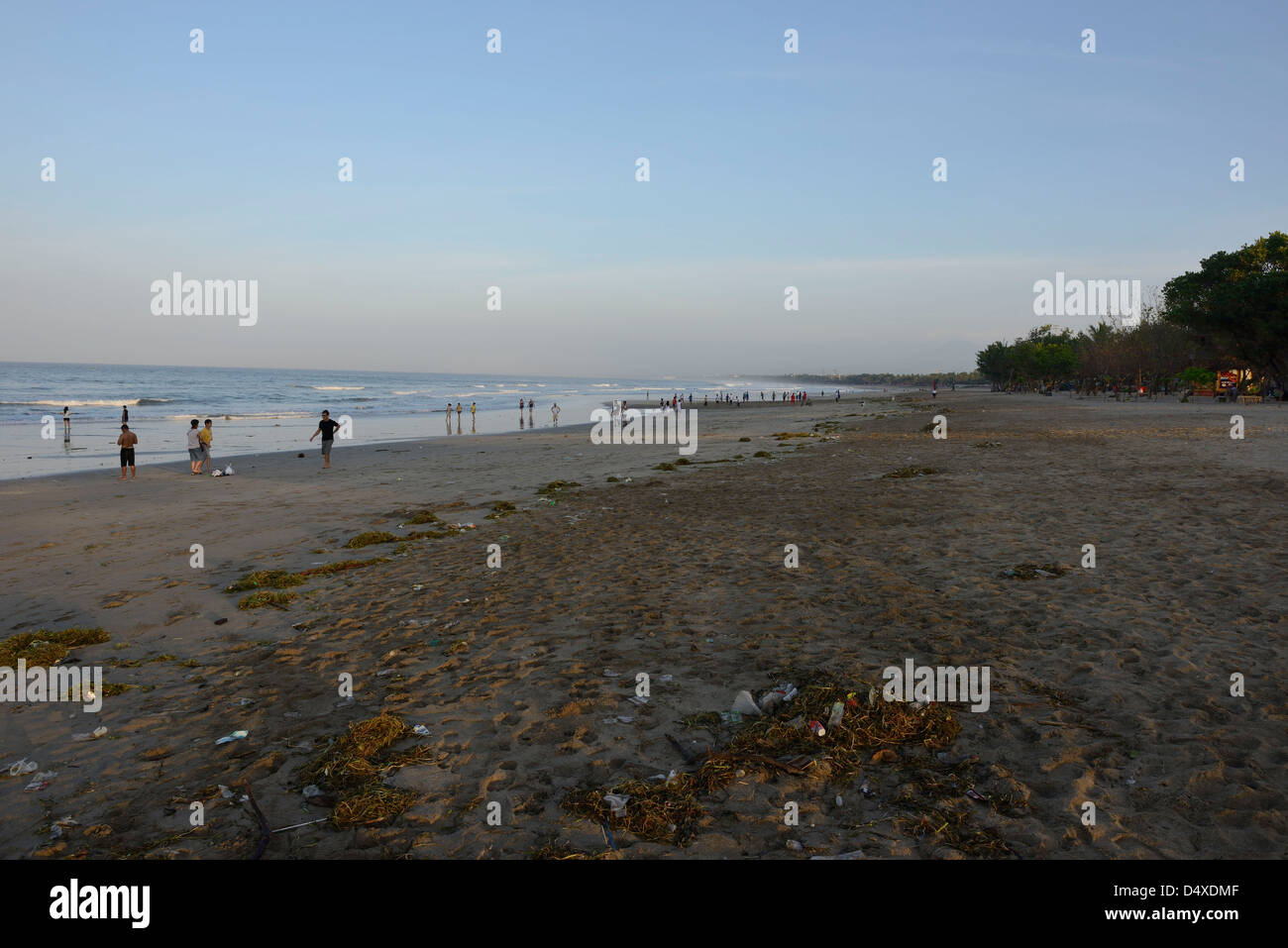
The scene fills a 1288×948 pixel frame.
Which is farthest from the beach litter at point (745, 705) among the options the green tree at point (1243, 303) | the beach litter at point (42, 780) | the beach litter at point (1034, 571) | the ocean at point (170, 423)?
the green tree at point (1243, 303)

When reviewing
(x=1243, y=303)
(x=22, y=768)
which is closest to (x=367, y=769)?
(x=22, y=768)

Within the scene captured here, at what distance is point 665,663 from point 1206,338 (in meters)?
79.4

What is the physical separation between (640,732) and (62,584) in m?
10.2

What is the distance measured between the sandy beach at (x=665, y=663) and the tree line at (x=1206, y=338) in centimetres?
5093

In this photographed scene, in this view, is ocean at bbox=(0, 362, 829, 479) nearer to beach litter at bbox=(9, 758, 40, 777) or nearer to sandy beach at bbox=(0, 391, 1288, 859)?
sandy beach at bbox=(0, 391, 1288, 859)

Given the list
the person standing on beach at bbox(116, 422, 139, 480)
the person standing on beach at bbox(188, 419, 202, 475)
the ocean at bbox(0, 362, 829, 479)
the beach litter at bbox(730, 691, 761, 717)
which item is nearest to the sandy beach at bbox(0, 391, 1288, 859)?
the beach litter at bbox(730, 691, 761, 717)

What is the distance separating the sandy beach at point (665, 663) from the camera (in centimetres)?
420

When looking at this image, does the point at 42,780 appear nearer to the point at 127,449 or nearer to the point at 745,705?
the point at 745,705

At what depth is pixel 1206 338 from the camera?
63688 mm

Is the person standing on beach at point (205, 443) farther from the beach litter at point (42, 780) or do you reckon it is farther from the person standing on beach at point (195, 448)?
the beach litter at point (42, 780)

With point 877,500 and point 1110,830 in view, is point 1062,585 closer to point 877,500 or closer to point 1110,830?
point 1110,830

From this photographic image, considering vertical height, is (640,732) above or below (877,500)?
below
